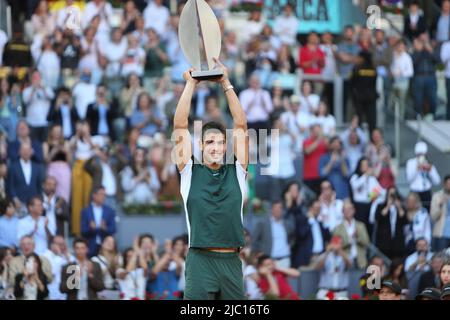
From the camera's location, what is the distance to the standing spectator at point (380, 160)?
710 inches

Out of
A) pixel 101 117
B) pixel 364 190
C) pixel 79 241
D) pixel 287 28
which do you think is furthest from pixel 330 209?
pixel 287 28

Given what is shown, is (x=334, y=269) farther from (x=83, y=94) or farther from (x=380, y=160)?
(x=83, y=94)

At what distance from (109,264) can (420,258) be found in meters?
3.63

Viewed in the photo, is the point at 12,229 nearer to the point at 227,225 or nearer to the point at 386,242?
the point at 386,242

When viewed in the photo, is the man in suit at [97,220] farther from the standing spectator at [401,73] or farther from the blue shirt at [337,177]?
the standing spectator at [401,73]

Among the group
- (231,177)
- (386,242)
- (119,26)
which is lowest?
(386,242)

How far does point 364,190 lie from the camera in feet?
58.1

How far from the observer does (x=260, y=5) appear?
21.4m

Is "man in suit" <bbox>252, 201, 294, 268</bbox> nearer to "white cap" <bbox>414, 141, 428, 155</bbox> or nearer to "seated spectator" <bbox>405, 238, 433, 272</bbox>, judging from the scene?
"seated spectator" <bbox>405, 238, 433, 272</bbox>

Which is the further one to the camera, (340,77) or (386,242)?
(340,77)

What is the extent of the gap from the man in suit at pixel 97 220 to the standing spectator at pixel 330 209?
250 centimetres

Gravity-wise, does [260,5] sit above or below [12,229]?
above

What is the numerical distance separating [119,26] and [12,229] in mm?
5004
